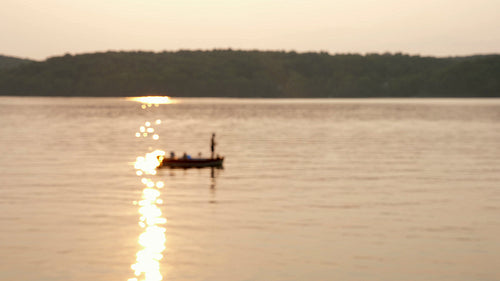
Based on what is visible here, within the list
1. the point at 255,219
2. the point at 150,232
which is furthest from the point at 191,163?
the point at 150,232

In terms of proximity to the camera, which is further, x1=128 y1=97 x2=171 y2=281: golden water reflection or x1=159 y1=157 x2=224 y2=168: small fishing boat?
x1=159 y1=157 x2=224 y2=168: small fishing boat

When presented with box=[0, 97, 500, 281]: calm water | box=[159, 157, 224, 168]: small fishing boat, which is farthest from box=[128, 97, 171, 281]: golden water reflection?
box=[159, 157, 224, 168]: small fishing boat

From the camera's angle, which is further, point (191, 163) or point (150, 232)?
point (191, 163)

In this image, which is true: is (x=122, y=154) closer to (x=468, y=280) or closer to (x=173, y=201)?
(x=173, y=201)

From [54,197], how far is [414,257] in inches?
1020

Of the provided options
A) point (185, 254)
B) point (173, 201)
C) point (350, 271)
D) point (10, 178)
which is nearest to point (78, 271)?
point (185, 254)

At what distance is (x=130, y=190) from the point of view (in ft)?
187

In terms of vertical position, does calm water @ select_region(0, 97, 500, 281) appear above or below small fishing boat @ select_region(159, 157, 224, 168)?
below

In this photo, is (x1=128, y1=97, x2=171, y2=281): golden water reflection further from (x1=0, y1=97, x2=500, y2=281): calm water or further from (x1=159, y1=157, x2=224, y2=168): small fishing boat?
(x1=159, y1=157, x2=224, y2=168): small fishing boat

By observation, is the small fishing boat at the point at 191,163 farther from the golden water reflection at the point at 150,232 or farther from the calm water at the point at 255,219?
the golden water reflection at the point at 150,232

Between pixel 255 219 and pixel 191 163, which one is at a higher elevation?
pixel 191 163

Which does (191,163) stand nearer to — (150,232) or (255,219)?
(255,219)

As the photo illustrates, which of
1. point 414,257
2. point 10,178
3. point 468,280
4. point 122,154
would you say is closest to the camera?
point 468,280

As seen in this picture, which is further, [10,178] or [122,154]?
[122,154]
